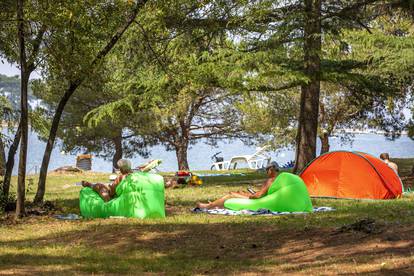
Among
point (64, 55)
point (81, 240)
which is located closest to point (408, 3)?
point (64, 55)

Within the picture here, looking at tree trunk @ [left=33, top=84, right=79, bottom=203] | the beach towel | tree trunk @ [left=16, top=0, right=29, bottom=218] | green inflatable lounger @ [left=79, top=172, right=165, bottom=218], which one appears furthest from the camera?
tree trunk @ [left=33, top=84, right=79, bottom=203]

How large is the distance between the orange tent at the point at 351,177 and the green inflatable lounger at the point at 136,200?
18.0ft

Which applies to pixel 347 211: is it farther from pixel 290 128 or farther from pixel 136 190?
pixel 290 128

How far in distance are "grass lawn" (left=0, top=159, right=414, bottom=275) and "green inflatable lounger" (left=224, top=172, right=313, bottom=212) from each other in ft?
2.18

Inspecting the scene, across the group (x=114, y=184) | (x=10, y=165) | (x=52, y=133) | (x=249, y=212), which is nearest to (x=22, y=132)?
(x=52, y=133)

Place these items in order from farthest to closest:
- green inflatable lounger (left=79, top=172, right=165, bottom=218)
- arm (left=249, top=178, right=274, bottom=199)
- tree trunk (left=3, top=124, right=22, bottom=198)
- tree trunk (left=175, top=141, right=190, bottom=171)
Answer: tree trunk (left=175, top=141, right=190, bottom=171)
tree trunk (left=3, top=124, right=22, bottom=198)
arm (left=249, top=178, right=274, bottom=199)
green inflatable lounger (left=79, top=172, right=165, bottom=218)

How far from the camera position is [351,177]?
595 inches

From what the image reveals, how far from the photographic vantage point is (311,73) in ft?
56.3

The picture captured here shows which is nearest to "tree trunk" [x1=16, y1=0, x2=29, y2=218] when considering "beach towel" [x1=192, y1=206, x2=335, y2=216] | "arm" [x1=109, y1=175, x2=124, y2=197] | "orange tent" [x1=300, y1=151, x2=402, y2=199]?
"arm" [x1=109, y1=175, x2=124, y2=197]

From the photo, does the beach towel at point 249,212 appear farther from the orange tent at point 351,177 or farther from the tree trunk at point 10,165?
the tree trunk at point 10,165

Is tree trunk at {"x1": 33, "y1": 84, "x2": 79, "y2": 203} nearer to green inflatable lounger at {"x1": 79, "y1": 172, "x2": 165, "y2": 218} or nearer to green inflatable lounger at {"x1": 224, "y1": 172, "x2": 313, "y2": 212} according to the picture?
green inflatable lounger at {"x1": 79, "y1": 172, "x2": 165, "y2": 218}

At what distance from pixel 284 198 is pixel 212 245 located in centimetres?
359

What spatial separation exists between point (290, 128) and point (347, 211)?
81.8 feet

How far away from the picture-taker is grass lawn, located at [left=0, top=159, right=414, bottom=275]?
22.9 ft
